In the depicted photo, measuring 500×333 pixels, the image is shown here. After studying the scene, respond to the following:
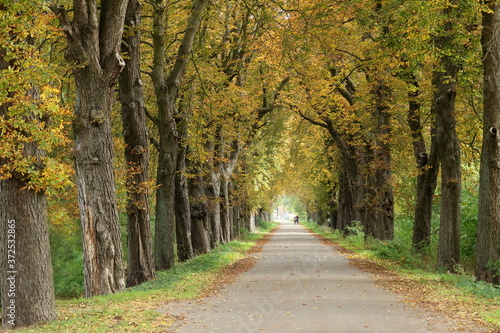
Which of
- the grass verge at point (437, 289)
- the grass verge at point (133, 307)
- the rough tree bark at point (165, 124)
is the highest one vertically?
the rough tree bark at point (165, 124)

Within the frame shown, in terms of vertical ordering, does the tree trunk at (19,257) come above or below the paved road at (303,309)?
above

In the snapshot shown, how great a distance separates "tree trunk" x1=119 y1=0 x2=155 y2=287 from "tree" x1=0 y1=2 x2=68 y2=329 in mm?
6412

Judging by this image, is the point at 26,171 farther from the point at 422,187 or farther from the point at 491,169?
the point at 422,187

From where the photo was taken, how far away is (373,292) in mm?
14078

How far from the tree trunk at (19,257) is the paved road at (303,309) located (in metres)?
2.41

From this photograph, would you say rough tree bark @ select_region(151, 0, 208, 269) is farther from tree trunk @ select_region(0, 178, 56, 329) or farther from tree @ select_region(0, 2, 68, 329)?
tree trunk @ select_region(0, 178, 56, 329)

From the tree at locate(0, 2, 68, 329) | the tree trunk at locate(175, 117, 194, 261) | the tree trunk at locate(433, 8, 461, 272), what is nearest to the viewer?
the tree at locate(0, 2, 68, 329)

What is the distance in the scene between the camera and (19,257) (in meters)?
9.87

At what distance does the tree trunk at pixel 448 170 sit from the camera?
16.8 meters

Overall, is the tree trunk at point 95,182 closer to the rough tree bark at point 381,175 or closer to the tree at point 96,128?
the tree at point 96,128

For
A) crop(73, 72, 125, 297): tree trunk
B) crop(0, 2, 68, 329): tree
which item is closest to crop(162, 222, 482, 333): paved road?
crop(73, 72, 125, 297): tree trunk

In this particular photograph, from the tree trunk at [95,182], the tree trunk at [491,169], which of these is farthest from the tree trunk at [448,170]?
the tree trunk at [95,182]

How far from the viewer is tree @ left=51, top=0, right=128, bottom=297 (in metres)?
12.7

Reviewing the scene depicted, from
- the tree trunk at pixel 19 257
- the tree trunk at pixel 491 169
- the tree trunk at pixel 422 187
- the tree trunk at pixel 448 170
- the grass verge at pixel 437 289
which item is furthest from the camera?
the tree trunk at pixel 422 187
